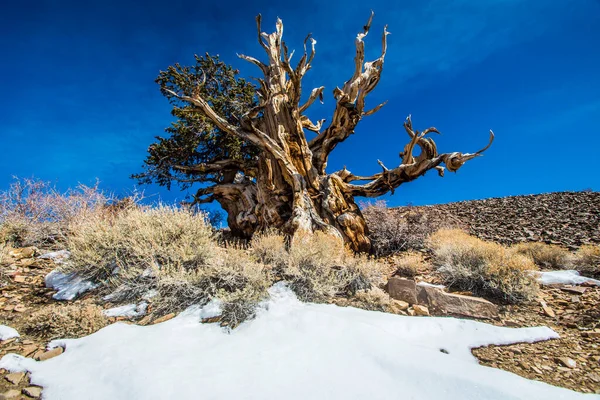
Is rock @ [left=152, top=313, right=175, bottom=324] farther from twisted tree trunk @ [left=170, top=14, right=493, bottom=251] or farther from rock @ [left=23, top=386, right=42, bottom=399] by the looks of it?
twisted tree trunk @ [left=170, top=14, right=493, bottom=251]

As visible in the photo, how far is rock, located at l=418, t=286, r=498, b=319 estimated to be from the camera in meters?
4.04

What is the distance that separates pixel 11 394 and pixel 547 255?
883 cm

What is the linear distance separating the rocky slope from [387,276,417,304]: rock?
5.54 m

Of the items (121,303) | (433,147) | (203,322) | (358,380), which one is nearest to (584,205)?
(433,147)

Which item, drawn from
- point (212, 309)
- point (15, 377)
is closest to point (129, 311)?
point (212, 309)

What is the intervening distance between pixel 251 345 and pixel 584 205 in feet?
42.9

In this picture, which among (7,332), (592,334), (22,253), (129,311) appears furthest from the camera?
(22,253)

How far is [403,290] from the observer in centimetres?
451

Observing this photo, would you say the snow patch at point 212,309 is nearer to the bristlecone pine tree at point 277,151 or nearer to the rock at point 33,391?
the rock at point 33,391

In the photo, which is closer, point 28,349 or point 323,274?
point 28,349

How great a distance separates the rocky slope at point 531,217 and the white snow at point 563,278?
243 cm

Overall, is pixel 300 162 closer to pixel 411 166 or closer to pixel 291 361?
pixel 411 166

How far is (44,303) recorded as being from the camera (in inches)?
170

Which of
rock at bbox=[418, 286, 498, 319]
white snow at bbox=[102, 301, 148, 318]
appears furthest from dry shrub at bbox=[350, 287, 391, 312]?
white snow at bbox=[102, 301, 148, 318]
